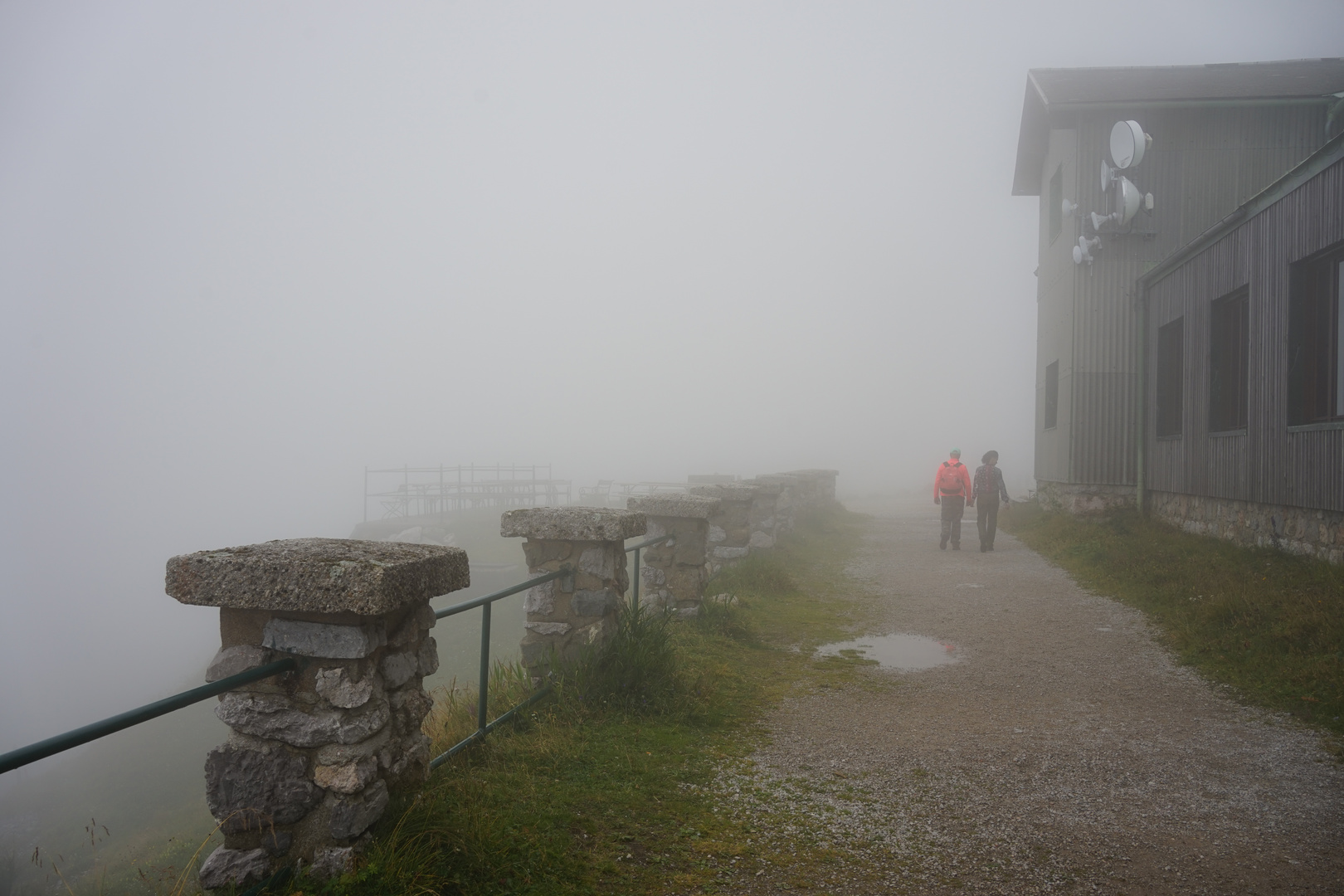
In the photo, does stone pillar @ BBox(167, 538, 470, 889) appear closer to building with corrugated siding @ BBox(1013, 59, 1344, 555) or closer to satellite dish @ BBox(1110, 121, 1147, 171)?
building with corrugated siding @ BBox(1013, 59, 1344, 555)

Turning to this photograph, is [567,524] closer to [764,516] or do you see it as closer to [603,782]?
[603,782]

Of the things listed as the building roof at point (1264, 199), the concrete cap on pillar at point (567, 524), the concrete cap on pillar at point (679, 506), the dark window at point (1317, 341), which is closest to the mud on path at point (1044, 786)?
the concrete cap on pillar at point (567, 524)

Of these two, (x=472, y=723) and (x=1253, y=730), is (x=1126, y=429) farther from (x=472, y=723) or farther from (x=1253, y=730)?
(x=472, y=723)

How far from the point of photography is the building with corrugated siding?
9344 mm

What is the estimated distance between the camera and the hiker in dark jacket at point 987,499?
1264 cm

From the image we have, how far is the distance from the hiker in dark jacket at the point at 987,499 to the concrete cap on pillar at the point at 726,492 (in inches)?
193

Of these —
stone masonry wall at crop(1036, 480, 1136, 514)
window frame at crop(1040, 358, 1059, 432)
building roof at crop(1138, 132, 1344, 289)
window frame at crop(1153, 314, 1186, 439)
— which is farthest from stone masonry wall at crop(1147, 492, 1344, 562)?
window frame at crop(1040, 358, 1059, 432)

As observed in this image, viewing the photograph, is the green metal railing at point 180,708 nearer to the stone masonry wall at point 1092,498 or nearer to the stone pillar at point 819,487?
the stone masonry wall at point 1092,498

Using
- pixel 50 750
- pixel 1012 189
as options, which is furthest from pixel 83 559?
pixel 50 750

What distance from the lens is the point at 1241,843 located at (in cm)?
331

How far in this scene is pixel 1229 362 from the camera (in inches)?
394

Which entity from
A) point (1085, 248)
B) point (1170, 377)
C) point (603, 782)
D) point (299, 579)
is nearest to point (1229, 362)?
point (1170, 377)

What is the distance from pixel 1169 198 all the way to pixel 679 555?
12.2 m

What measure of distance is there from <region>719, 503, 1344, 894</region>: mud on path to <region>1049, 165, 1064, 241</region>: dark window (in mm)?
12283
